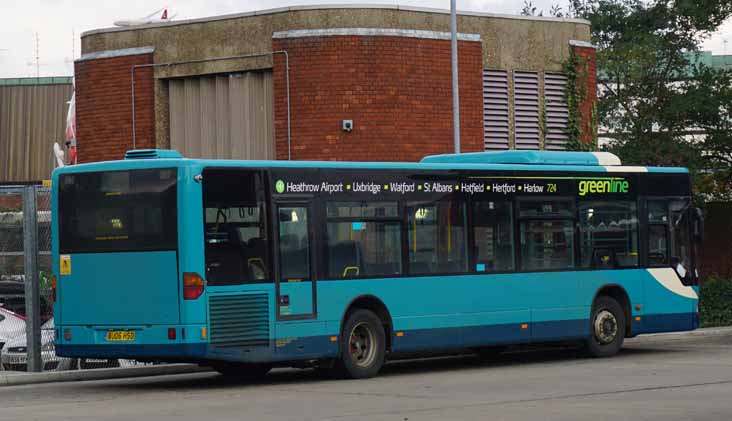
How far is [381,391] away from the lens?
17359 millimetres

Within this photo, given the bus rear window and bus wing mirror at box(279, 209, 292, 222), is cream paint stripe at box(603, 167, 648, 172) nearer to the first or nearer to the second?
bus wing mirror at box(279, 209, 292, 222)

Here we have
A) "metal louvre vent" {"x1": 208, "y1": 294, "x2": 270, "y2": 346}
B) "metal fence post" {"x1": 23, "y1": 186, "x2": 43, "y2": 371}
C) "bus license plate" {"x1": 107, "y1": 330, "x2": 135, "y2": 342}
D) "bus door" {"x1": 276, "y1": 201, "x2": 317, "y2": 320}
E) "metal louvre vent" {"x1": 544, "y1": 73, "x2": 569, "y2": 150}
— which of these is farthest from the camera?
"metal louvre vent" {"x1": 544, "y1": 73, "x2": 569, "y2": 150}

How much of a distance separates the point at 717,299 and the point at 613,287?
12298 millimetres

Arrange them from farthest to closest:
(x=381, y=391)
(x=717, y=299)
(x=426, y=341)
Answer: (x=717, y=299) < (x=426, y=341) < (x=381, y=391)

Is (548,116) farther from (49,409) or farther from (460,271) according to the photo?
(49,409)

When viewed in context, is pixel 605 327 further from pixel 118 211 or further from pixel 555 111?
pixel 555 111

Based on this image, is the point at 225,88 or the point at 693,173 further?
the point at 693,173

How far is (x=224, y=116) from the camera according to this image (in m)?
33.3

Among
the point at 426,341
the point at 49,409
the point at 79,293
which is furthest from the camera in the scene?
the point at 426,341

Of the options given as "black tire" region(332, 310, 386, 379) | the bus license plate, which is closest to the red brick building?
"black tire" region(332, 310, 386, 379)

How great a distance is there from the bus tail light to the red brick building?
13744mm

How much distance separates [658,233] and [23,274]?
9.90 metres

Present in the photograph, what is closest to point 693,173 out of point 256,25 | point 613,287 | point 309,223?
point 256,25

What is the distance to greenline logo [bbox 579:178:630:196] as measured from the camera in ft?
75.6
